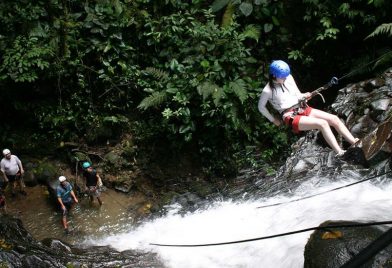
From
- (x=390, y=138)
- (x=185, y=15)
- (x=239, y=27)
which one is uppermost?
(x=185, y=15)

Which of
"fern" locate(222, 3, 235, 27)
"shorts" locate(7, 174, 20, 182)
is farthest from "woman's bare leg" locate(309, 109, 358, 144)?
"shorts" locate(7, 174, 20, 182)

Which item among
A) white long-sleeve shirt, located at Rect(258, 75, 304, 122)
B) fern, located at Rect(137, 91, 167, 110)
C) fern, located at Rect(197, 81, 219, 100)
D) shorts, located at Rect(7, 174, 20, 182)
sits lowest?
shorts, located at Rect(7, 174, 20, 182)

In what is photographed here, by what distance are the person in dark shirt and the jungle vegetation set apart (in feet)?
5.02

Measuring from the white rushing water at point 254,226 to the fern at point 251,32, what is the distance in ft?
13.2

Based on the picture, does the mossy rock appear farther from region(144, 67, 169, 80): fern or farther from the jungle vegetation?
region(144, 67, 169, 80): fern

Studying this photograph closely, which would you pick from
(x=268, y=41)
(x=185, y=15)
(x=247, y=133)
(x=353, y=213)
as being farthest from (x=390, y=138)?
(x=185, y=15)

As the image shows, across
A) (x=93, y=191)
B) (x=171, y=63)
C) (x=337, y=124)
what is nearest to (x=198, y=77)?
(x=171, y=63)

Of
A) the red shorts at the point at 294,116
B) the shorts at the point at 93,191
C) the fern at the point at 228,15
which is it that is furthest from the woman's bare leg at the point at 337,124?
the shorts at the point at 93,191

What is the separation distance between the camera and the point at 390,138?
20.4 feet

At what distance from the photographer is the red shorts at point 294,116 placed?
6166mm

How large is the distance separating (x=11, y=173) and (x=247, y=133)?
5691 millimetres

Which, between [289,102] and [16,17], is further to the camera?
[16,17]

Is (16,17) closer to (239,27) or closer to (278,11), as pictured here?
(239,27)

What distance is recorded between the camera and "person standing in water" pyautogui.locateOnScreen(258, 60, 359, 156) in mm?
6062
